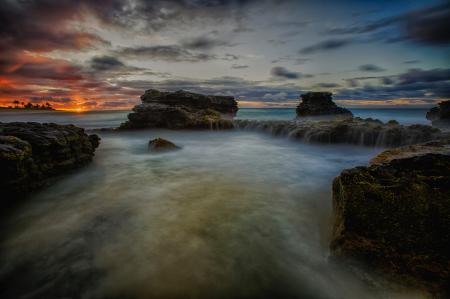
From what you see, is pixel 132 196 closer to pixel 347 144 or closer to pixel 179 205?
pixel 179 205

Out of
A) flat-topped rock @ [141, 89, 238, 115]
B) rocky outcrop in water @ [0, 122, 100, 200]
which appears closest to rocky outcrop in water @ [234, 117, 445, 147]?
rocky outcrop in water @ [0, 122, 100, 200]

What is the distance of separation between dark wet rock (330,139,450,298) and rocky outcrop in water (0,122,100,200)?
6.02 metres

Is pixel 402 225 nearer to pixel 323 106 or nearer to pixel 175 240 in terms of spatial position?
pixel 175 240

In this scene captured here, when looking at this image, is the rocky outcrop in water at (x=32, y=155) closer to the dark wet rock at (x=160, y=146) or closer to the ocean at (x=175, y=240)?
the ocean at (x=175, y=240)

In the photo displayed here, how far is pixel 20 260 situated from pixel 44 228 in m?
0.96

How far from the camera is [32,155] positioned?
5711mm

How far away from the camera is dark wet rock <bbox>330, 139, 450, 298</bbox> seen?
2324mm

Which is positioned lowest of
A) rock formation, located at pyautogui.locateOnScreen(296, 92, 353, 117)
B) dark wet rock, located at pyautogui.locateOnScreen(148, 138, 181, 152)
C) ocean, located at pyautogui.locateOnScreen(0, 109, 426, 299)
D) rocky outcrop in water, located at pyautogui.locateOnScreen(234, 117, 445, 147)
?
ocean, located at pyautogui.locateOnScreen(0, 109, 426, 299)

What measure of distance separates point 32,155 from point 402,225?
731 cm

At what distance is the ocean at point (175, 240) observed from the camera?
2.79 meters

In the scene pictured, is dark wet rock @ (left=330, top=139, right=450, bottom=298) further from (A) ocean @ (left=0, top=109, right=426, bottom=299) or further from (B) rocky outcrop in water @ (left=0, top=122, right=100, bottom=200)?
(B) rocky outcrop in water @ (left=0, top=122, right=100, bottom=200)

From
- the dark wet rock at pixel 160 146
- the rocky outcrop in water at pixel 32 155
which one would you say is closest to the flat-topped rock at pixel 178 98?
the dark wet rock at pixel 160 146

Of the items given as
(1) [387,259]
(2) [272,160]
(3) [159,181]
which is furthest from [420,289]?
(2) [272,160]

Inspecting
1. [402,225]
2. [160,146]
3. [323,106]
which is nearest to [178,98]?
[160,146]
